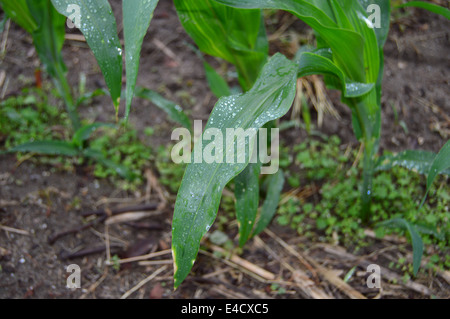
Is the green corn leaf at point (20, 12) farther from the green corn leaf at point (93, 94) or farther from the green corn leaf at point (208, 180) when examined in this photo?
the green corn leaf at point (208, 180)

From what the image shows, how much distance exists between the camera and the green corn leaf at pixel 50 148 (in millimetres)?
1547

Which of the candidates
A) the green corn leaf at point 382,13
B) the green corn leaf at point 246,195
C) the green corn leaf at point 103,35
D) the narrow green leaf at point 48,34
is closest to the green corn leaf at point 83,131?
the narrow green leaf at point 48,34

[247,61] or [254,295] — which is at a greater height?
[247,61]

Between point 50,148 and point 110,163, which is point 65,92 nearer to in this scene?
point 50,148

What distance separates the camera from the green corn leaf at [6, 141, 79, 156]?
60.9 inches

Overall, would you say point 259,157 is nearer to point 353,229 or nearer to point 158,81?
point 353,229

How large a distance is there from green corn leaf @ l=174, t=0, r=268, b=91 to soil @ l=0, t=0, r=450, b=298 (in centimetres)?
57

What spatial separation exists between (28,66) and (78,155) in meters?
0.63

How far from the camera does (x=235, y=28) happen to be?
1.32m

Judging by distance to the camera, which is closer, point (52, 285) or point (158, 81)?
point (52, 285)

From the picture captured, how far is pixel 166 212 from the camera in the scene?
5.44 ft

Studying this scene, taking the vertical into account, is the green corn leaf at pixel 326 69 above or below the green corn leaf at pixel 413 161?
above

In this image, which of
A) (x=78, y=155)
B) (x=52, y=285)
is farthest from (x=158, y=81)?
(x=52, y=285)

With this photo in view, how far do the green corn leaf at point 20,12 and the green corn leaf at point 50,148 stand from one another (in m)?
0.42
